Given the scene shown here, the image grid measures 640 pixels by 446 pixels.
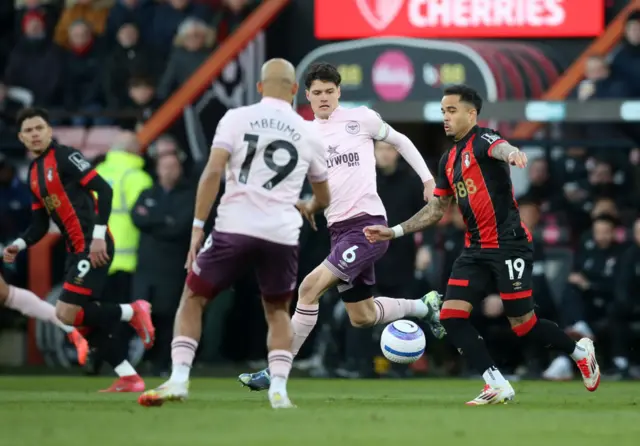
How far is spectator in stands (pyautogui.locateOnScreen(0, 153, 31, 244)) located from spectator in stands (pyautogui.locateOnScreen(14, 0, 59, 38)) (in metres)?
2.75

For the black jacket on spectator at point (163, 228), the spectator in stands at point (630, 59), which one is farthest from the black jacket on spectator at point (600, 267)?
the black jacket on spectator at point (163, 228)

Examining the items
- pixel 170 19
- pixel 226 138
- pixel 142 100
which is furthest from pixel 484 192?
pixel 170 19

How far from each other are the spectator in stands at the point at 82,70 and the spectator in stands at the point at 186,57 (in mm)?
801

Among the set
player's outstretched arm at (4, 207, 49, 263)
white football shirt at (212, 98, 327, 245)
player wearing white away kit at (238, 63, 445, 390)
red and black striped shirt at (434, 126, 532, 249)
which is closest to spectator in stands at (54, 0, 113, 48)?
player's outstretched arm at (4, 207, 49, 263)

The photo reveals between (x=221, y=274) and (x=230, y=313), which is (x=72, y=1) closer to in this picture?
(x=230, y=313)

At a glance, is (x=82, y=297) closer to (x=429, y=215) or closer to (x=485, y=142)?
(x=429, y=215)

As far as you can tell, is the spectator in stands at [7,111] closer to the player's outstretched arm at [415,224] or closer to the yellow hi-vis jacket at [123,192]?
the yellow hi-vis jacket at [123,192]

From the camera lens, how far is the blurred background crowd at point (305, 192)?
1523 cm

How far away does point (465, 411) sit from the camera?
982 cm

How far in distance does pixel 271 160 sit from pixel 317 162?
0.30 m

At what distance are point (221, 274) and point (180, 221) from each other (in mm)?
6078

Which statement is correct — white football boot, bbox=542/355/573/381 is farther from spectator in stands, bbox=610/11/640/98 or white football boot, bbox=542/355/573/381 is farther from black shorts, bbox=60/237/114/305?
black shorts, bbox=60/237/114/305

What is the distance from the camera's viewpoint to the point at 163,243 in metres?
15.5

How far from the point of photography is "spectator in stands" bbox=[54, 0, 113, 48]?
1936 cm
